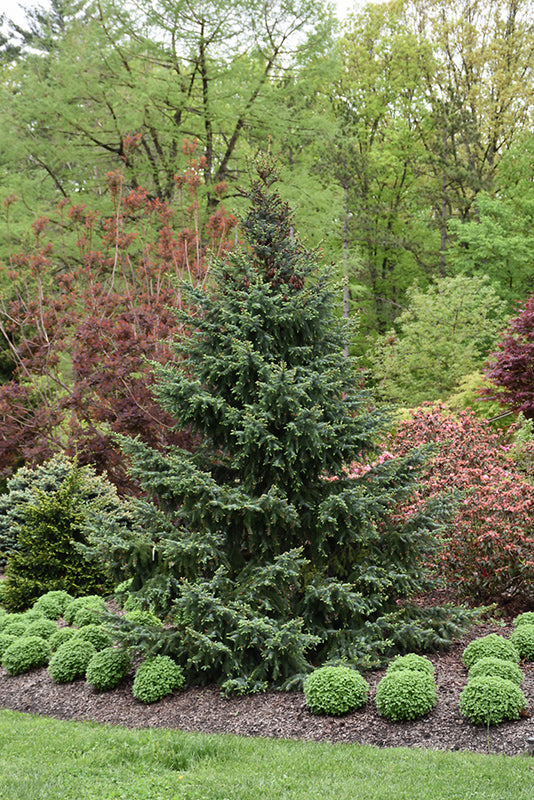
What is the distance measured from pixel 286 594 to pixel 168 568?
3.26 feet

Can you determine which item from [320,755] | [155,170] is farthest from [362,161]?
[320,755]

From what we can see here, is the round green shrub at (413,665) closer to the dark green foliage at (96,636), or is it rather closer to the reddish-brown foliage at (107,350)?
the dark green foliage at (96,636)

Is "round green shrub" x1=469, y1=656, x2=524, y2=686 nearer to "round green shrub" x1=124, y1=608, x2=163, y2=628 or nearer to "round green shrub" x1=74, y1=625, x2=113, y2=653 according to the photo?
"round green shrub" x1=124, y1=608, x2=163, y2=628

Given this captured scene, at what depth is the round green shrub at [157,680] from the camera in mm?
5312

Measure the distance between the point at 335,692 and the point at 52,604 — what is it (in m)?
3.99

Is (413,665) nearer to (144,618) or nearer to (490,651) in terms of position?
(490,651)

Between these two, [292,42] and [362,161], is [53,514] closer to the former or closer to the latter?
[292,42]

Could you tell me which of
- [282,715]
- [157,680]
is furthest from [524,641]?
[157,680]

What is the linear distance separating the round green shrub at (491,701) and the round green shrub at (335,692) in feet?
2.27

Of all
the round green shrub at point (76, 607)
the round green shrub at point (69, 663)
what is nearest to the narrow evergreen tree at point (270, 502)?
the round green shrub at point (69, 663)

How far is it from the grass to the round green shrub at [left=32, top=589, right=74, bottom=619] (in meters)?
3.00

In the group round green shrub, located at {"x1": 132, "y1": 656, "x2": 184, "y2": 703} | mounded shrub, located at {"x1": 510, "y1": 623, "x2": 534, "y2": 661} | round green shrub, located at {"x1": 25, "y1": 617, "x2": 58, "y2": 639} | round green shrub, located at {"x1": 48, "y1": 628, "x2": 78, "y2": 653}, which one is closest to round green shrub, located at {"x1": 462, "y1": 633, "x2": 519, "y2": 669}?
mounded shrub, located at {"x1": 510, "y1": 623, "x2": 534, "y2": 661}

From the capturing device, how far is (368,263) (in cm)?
2406

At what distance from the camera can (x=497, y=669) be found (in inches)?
193
